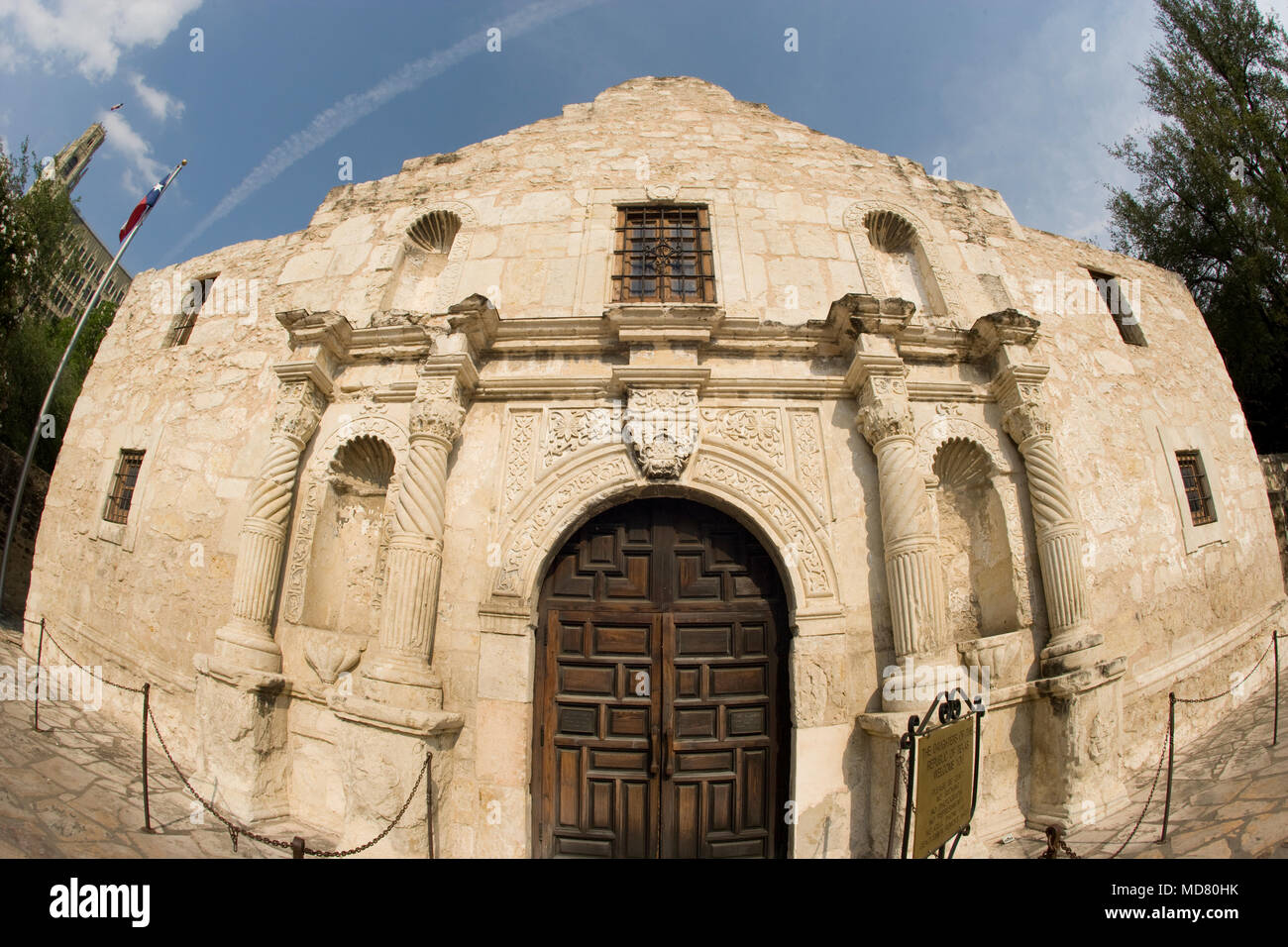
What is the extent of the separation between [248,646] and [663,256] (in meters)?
6.08

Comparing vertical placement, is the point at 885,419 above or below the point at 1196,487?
below

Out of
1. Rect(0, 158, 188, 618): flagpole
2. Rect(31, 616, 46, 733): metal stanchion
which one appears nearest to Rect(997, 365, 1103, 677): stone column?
Rect(31, 616, 46, 733): metal stanchion

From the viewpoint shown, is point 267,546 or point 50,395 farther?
point 50,395

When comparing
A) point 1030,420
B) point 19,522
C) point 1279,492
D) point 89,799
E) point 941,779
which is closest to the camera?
point 941,779

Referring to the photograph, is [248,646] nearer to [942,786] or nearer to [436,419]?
[436,419]

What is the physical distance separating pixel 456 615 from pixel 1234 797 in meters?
6.81

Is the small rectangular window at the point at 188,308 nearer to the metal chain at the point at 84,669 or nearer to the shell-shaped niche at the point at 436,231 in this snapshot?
the shell-shaped niche at the point at 436,231

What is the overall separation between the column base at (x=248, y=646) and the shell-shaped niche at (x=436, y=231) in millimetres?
5176

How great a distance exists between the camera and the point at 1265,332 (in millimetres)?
10445

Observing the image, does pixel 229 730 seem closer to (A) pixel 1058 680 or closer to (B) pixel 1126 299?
(A) pixel 1058 680

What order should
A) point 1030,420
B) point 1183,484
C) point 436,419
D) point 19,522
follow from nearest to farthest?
point 436,419 < point 1030,420 < point 1183,484 < point 19,522

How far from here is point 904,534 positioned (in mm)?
4883

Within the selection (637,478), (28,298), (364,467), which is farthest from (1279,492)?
(28,298)

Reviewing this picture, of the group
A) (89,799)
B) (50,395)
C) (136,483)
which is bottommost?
(89,799)
